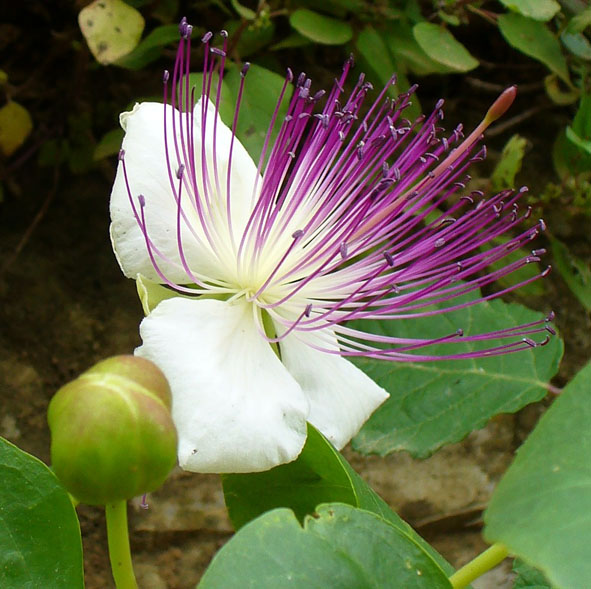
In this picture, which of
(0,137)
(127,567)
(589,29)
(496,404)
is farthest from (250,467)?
(589,29)

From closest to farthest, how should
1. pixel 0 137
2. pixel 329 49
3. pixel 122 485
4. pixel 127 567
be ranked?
pixel 122 485, pixel 127 567, pixel 0 137, pixel 329 49

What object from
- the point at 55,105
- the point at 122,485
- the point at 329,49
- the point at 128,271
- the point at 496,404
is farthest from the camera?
the point at 329,49

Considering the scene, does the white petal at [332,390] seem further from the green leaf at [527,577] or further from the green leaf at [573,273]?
the green leaf at [573,273]

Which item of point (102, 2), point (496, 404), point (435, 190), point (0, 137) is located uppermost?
point (435, 190)

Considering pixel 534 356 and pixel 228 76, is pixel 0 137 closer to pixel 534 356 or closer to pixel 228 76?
pixel 228 76

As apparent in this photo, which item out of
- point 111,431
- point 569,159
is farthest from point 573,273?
point 111,431

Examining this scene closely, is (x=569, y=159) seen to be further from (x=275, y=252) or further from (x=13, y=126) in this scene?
(x=13, y=126)
